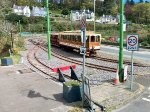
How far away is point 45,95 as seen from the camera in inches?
499

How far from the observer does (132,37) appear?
41.7 feet

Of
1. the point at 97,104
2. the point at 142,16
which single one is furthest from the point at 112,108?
the point at 142,16

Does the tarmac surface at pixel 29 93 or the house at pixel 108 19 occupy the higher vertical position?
the house at pixel 108 19

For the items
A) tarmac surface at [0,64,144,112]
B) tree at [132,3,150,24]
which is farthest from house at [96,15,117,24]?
tarmac surface at [0,64,144,112]

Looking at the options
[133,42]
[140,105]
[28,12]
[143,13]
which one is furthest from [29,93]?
[28,12]

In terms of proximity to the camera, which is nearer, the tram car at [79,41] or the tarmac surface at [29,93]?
the tarmac surface at [29,93]

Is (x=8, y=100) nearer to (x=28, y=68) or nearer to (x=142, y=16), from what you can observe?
(x=28, y=68)

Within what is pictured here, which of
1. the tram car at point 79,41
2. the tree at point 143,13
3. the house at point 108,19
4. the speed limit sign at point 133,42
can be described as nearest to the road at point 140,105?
the speed limit sign at point 133,42

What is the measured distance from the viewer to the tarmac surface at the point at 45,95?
36.3ft

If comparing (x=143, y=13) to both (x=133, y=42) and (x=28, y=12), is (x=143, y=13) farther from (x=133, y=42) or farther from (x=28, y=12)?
(x=133, y=42)

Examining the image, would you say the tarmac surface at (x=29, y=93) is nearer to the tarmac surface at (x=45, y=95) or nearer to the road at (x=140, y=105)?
the tarmac surface at (x=45, y=95)

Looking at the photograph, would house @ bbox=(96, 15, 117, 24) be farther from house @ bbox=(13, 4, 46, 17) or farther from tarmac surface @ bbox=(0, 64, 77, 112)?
tarmac surface @ bbox=(0, 64, 77, 112)

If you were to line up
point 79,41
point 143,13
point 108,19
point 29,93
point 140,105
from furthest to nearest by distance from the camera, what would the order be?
point 108,19 → point 143,13 → point 79,41 → point 29,93 → point 140,105

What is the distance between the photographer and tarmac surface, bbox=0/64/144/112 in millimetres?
11062
